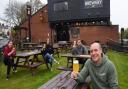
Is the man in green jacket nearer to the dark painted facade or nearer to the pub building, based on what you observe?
the pub building

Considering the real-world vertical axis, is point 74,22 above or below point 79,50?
above

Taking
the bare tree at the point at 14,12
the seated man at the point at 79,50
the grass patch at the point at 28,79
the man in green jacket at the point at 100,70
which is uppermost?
the bare tree at the point at 14,12

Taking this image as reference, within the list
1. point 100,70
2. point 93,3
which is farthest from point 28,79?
point 93,3

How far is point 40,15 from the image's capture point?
38.7 m

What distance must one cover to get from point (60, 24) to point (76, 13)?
2.91 m

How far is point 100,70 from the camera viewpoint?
4.67 m

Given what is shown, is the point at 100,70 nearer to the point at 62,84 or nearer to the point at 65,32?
the point at 62,84

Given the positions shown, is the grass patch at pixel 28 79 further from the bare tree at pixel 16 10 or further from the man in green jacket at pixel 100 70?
the bare tree at pixel 16 10

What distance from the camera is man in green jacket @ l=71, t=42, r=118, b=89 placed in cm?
457

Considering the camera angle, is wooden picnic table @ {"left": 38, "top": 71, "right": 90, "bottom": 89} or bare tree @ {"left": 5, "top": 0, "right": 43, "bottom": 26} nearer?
wooden picnic table @ {"left": 38, "top": 71, "right": 90, "bottom": 89}

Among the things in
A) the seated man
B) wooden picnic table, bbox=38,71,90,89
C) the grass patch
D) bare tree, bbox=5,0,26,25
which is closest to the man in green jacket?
wooden picnic table, bbox=38,71,90,89

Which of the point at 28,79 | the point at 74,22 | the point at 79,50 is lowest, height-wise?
the point at 28,79

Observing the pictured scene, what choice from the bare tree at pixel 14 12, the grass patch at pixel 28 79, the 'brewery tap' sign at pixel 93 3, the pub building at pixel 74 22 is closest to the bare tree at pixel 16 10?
the bare tree at pixel 14 12

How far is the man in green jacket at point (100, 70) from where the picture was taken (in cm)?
457
